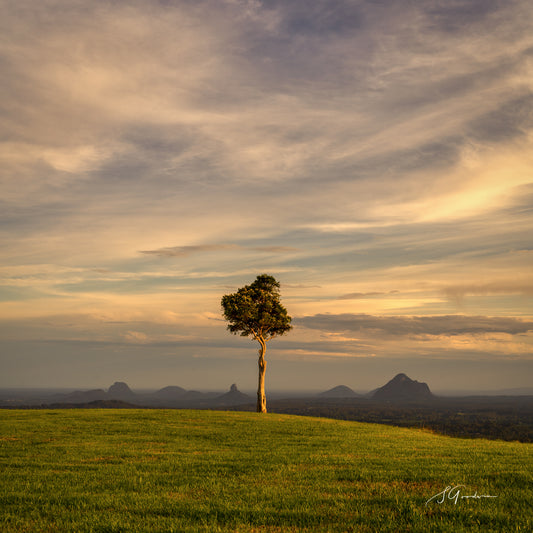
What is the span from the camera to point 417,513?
10.8 m

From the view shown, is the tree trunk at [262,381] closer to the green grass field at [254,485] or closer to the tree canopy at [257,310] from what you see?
the tree canopy at [257,310]

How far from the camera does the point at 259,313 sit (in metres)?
55.6

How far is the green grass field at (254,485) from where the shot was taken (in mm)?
10781

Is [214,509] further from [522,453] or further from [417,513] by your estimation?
[522,453]

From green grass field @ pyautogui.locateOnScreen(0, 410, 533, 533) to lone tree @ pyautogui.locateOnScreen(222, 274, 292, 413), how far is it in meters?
27.7

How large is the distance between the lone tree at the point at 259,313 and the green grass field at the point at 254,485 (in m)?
27.7

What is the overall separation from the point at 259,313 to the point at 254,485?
41.0m

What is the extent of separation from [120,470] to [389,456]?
38.3ft

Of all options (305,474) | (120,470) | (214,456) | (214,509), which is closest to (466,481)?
(305,474)
